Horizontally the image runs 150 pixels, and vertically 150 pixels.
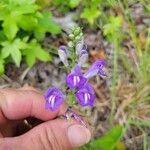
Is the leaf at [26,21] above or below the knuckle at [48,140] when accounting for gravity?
above

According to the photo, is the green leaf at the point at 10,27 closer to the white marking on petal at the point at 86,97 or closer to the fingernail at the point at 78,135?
the fingernail at the point at 78,135

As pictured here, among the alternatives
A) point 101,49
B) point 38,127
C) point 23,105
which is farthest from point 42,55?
point 38,127

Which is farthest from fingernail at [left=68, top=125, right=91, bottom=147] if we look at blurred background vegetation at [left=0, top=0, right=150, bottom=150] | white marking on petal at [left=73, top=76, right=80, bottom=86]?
blurred background vegetation at [left=0, top=0, right=150, bottom=150]

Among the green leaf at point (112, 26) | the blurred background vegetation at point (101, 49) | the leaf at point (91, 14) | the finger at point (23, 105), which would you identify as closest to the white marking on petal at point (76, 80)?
the finger at point (23, 105)

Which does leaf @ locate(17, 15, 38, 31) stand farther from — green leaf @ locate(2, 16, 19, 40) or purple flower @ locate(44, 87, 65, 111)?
purple flower @ locate(44, 87, 65, 111)

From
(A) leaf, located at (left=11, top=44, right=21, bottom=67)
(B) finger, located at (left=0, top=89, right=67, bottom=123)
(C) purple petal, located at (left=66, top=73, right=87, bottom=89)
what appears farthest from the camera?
(A) leaf, located at (left=11, top=44, right=21, bottom=67)

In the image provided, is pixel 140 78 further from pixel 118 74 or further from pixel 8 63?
pixel 8 63

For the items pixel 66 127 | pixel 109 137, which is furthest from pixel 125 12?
pixel 66 127
